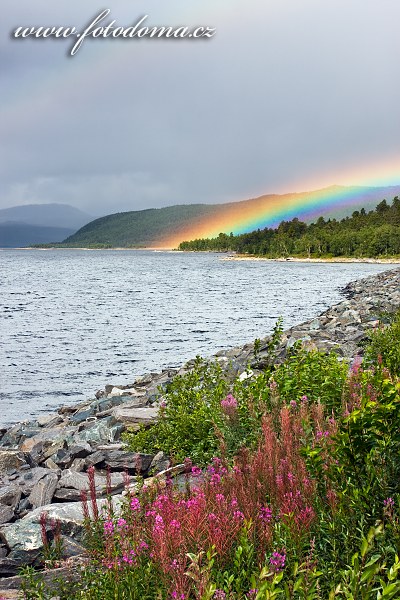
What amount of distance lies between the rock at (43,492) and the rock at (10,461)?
9.09 ft

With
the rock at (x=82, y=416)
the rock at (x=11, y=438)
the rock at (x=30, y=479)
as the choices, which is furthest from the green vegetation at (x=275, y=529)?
the rock at (x=11, y=438)

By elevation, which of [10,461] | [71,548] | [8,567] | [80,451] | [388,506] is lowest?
[10,461]

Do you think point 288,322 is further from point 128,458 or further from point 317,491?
point 317,491

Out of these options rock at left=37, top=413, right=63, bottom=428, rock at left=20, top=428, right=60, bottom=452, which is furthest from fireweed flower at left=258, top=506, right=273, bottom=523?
rock at left=37, top=413, right=63, bottom=428

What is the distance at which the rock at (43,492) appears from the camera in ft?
25.4

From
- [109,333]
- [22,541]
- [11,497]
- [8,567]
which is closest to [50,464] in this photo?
[11,497]

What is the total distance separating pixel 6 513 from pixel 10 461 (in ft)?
11.7

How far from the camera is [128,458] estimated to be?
360 inches

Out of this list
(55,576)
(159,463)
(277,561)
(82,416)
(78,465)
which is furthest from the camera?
(82,416)

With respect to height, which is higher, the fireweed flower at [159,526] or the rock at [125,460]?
the fireweed flower at [159,526]

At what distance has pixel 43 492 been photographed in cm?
791

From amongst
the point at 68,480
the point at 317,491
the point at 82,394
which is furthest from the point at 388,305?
the point at 317,491

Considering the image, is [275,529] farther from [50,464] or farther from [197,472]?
[50,464]

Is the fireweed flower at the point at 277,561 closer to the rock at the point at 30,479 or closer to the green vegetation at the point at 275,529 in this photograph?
the green vegetation at the point at 275,529
